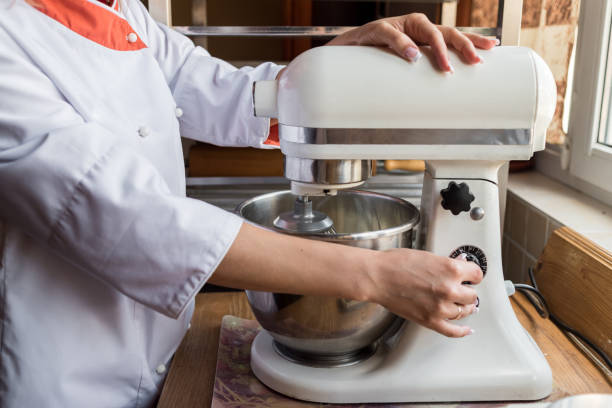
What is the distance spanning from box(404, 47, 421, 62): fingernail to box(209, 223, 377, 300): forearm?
0.76 feet

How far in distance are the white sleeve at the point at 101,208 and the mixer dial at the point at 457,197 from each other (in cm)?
28

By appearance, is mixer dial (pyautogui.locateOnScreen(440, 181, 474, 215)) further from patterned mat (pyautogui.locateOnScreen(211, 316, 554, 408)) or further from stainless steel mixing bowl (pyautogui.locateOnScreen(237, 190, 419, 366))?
patterned mat (pyautogui.locateOnScreen(211, 316, 554, 408))

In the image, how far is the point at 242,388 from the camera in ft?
2.58

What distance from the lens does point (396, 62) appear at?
672 millimetres

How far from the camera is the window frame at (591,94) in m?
1.22

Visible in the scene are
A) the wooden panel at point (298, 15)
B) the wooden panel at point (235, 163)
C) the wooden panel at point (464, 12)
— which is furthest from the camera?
the wooden panel at point (298, 15)

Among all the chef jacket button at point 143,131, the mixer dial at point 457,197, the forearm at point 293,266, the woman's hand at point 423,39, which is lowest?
the forearm at point 293,266

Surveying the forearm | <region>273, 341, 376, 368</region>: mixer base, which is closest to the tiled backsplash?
<region>273, 341, 376, 368</region>: mixer base

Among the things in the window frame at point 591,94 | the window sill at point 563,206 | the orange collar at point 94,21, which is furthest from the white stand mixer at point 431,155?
the window frame at point 591,94

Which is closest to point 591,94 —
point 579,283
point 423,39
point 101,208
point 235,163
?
point 579,283

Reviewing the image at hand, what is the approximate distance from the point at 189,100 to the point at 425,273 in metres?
0.59

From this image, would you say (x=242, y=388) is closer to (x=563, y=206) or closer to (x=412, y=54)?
(x=412, y=54)

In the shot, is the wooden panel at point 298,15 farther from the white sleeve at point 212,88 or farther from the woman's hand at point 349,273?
the woman's hand at point 349,273

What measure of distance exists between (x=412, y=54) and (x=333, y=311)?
1.07ft
